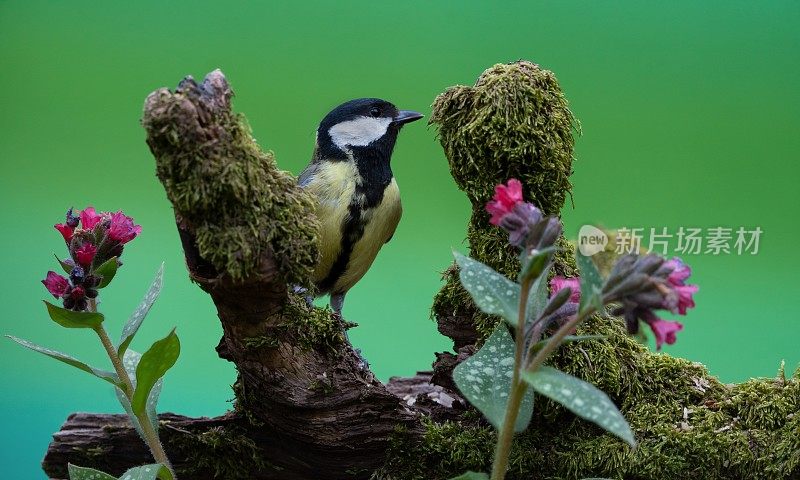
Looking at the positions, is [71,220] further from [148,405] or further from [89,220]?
[148,405]

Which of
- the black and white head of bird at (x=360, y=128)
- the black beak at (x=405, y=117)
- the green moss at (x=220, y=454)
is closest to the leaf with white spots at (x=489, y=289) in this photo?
the green moss at (x=220, y=454)

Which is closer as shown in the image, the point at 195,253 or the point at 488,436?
the point at 195,253

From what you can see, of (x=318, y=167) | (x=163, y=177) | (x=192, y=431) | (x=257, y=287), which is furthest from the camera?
(x=318, y=167)

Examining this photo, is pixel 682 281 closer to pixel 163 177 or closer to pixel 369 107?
pixel 163 177

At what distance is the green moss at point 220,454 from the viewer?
5.43 ft

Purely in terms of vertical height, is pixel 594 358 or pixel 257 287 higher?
pixel 594 358

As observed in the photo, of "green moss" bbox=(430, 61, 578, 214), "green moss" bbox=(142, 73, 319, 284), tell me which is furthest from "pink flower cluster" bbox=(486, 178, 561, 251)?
"green moss" bbox=(430, 61, 578, 214)

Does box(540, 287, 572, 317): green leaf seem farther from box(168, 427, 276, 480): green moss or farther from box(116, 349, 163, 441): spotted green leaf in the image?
box(168, 427, 276, 480): green moss

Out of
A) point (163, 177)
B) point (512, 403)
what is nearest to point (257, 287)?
point (163, 177)

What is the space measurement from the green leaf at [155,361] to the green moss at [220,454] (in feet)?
1.30

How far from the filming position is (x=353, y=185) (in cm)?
207

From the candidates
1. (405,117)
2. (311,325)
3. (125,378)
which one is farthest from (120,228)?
(405,117)

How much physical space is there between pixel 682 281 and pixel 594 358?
2.36ft

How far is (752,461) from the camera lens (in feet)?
5.07
